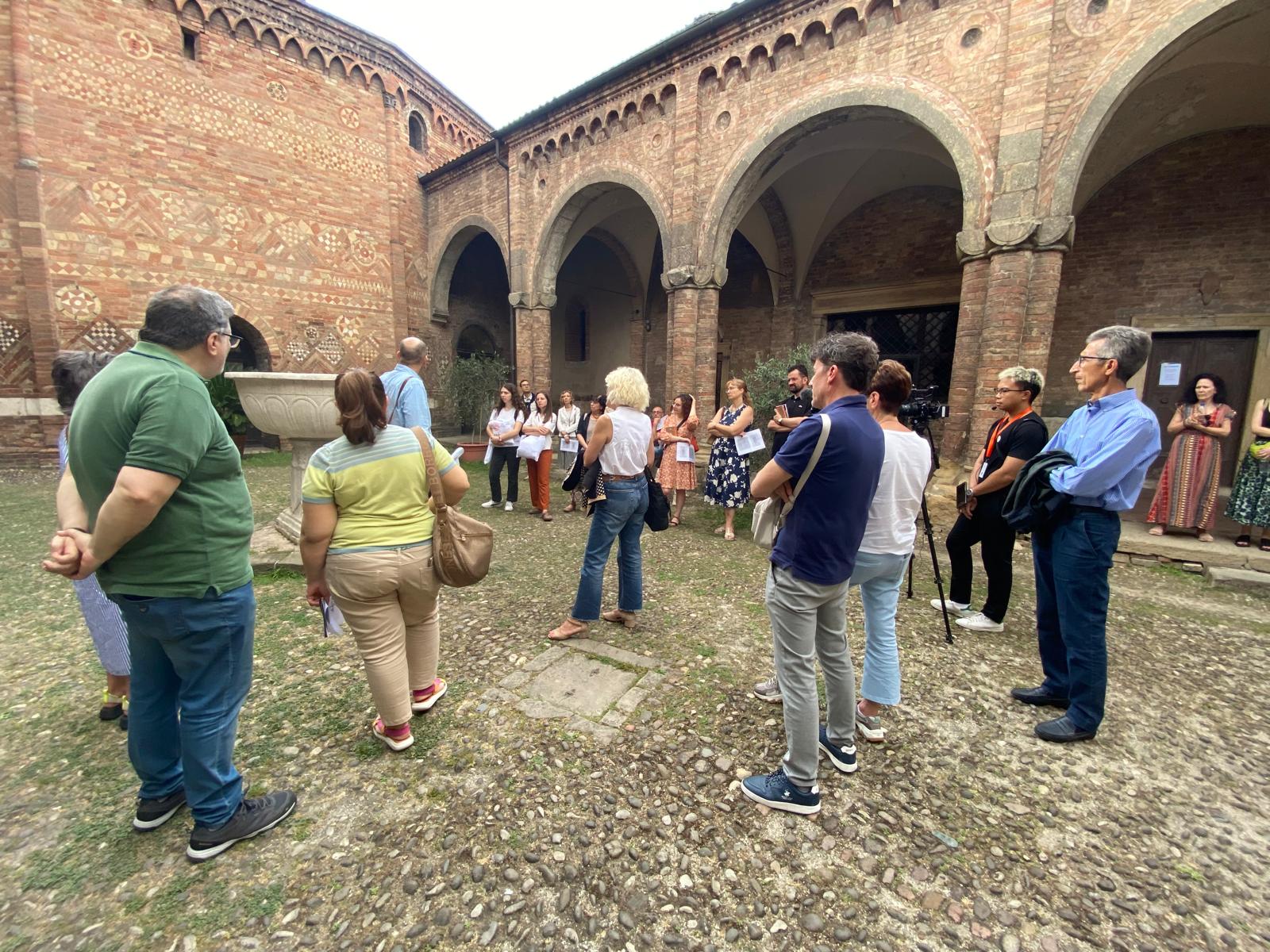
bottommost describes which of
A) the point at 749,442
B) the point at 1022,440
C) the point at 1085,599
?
the point at 1085,599

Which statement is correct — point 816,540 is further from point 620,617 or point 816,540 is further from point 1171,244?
point 1171,244

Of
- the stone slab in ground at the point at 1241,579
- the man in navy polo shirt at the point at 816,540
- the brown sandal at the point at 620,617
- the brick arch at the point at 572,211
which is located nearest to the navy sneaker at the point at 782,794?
the man in navy polo shirt at the point at 816,540

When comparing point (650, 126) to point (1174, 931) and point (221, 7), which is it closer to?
point (221, 7)

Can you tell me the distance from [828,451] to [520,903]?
6.43ft

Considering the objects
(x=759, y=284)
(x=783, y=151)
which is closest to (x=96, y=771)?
(x=783, y=151)

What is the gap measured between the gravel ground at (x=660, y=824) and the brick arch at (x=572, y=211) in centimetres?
865

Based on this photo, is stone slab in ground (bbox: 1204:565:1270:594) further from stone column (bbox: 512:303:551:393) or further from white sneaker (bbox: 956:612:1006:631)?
stone column (bbox: 512:303:551:393)

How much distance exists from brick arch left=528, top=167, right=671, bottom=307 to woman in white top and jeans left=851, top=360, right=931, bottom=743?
7886mm

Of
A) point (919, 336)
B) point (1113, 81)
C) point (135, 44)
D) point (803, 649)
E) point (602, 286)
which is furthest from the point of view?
point (602, 286)

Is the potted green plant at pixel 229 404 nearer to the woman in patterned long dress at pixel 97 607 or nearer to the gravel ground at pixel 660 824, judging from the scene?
the gravel ground at pixel 660 824

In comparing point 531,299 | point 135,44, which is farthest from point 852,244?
point 135,44

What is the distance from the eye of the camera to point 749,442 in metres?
6.24

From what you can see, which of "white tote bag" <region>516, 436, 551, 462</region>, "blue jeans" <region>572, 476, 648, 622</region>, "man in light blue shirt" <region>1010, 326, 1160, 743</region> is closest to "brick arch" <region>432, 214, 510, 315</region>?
"white tote bag" <region>516, 436, 551, 462</region>

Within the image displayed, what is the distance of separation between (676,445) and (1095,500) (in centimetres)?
466
